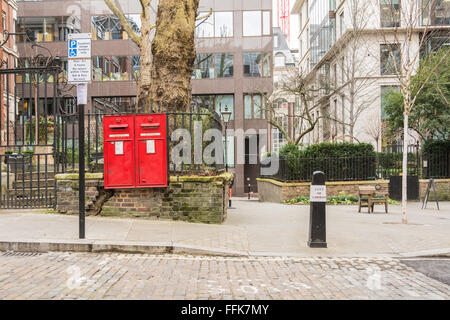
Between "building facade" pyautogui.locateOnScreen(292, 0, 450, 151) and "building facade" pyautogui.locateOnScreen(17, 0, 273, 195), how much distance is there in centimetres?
467

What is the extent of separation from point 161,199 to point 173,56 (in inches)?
134

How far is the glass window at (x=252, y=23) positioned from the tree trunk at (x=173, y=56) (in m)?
26.5

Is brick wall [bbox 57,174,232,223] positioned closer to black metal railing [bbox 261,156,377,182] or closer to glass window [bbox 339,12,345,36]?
black metal railing [bbox 261,156,377,182]

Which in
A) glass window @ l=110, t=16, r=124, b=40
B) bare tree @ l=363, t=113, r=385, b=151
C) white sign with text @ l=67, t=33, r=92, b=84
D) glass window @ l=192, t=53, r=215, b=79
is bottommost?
white sign with text @ l=67, t=33, r=92, b=84

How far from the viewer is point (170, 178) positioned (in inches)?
364

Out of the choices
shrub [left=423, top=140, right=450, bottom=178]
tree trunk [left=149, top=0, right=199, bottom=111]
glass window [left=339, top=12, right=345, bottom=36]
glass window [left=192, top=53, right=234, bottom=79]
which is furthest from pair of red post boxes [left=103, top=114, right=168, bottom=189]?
glass window [left=339, top=12, right=345, bottom=36]

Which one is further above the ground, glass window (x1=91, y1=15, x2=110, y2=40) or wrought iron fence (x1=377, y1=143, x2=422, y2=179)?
glass window (x1=91, y1=15, x2=110, y2=40)

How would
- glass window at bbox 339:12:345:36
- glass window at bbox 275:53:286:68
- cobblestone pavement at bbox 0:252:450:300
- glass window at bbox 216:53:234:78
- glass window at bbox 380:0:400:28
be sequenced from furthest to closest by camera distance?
glass window at bbox 275:53:286:68 < glass window at bbox 339:12:345:36 < glass window at bbox 216:53:234:78 < glass window at bbox 380:0:400:28 < cobblestone pavement at bbox 0:252:450:300

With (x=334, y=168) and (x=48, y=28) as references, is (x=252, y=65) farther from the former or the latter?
(x=334, y=168)

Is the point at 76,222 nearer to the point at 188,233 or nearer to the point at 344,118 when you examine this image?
the point at 188,233

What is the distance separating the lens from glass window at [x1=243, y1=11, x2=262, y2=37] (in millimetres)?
35750

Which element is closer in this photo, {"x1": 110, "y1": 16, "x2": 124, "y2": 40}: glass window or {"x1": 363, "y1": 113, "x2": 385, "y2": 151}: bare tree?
{"x1": 363, "y1": 113, "x2": 385, "y2": 151}: bare tree

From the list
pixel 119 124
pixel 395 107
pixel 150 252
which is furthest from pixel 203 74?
pixel 150 252

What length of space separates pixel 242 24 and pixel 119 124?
29.0 m
